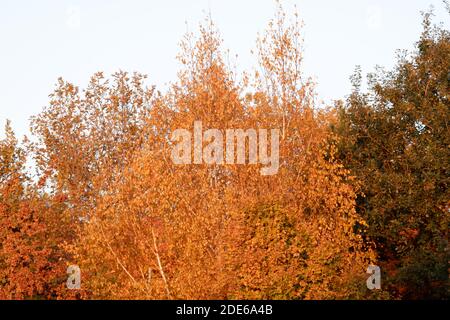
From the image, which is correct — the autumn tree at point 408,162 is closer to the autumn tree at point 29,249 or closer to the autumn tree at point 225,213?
the autumn tree at point 225,213

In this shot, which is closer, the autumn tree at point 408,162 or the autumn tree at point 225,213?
the autumn tree at point 225,213

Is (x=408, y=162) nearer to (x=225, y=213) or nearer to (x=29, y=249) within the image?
(x=225, y=213)

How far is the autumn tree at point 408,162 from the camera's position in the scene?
2986 centimetres

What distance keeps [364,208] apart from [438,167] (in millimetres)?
3906

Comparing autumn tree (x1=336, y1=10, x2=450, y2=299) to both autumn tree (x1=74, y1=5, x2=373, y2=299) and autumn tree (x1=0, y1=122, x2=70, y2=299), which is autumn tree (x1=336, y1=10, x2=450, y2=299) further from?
autumn tree (x1=0, y1=122, x2=70, y2=299)

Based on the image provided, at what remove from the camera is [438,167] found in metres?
29.6

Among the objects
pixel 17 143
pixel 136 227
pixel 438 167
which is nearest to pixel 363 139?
pixel 438 167

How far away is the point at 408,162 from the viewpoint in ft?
102

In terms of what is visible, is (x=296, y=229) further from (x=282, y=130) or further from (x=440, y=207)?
(x=440, y=207)

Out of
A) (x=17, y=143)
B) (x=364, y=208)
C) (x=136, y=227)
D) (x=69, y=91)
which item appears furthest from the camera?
(x=69, y=91)

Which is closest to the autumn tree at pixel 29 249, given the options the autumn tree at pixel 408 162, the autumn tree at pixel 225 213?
the autumn tree at pixel 225 213

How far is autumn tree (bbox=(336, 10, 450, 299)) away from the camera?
2986 cm

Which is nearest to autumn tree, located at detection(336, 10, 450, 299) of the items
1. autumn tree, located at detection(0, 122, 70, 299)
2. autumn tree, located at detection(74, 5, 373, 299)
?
autumn tree, located at detection(74, 5, 373, 299)

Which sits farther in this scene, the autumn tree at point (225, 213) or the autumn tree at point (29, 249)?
the autumn tree at point (29, 249)
